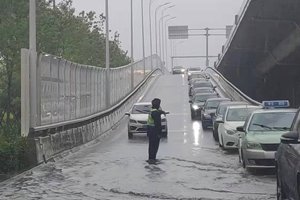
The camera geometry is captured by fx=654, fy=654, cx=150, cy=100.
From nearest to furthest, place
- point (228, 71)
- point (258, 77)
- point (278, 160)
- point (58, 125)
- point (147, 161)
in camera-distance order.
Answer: point (278, 160) < point (147, 161) < point (58, 125) < point (258, 77) < point (228, 71)

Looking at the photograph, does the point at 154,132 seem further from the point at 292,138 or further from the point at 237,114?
the point at 292,138

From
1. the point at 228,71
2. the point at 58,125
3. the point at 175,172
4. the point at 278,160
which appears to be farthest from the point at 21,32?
the point at 228,71

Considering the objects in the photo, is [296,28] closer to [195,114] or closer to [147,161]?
[195,114]

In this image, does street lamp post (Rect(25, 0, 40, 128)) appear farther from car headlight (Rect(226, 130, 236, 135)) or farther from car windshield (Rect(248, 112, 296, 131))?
car windshield (Rect(248, 112, 296, 131))

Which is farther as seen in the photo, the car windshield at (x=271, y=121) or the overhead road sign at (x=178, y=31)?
the overhead road sign at (x=178, y=31)

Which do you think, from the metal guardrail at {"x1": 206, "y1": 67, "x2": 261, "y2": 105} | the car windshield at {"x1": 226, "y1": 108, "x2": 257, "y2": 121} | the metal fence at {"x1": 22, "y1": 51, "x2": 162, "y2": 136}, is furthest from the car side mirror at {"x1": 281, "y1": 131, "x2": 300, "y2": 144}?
the metal guardrail at {"x1": 206, "y1": 67, "x2": 261, "y2": 105}

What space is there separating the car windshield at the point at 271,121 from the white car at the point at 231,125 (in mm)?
3964

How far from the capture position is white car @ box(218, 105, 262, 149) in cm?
2089

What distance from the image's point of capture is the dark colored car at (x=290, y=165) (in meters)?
8.49

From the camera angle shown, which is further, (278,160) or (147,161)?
(147,161)

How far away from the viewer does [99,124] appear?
99.5ft

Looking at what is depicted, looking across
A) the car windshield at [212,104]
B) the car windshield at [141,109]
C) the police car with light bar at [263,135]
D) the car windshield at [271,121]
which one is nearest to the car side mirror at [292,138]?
the police car with light bar at [263,135]

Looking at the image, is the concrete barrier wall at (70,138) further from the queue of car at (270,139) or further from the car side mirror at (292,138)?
the car side mirror at (292,138)

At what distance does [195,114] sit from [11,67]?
14.4 metres
